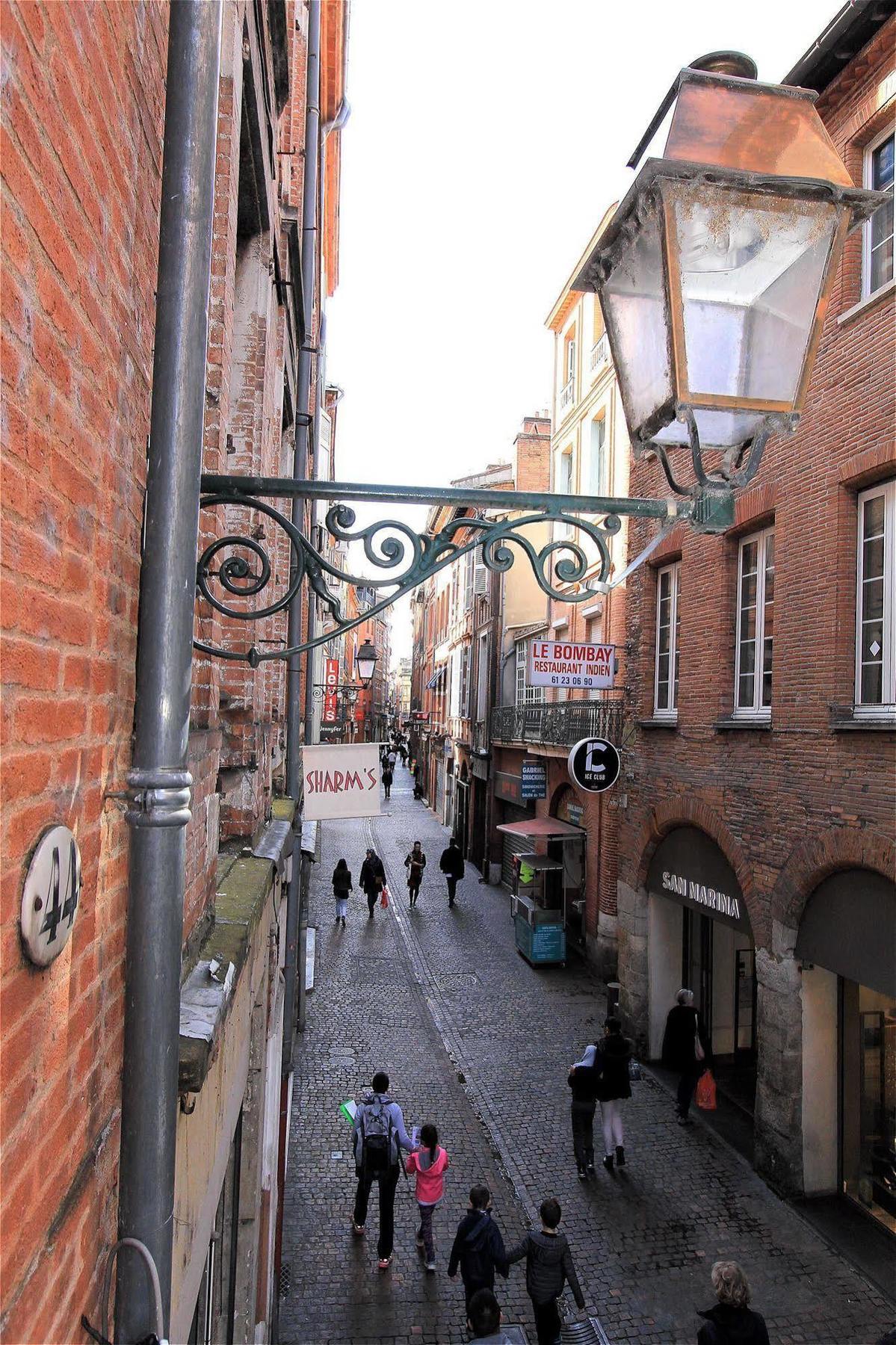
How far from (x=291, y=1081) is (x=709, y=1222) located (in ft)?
16.2

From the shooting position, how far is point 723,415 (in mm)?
2732

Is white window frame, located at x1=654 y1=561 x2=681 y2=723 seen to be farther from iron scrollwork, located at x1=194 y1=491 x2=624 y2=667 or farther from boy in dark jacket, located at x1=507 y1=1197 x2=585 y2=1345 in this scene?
iron scrollwork, located at x1=194 y1=491 x2=624 y2=667

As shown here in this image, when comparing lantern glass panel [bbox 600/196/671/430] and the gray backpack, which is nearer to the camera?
lantern glass panel [bbox 600/196/671/430]

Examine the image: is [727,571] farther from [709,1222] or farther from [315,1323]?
[315,1323]

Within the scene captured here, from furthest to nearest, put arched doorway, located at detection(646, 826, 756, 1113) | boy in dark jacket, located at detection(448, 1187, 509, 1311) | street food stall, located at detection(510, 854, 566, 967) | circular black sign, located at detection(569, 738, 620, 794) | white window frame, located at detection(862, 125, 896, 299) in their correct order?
street food stall, located at detection(510, 854, 566, 967) < circular black sign, located at detection(569, 738, 620, 794) < arched doorway, located at detection(646, 826, 756, 1113) < white window frame, located at detection(862, 125, 896, 299) < boy in dark jacket, located at detection(448, 1187, 509, 1311)

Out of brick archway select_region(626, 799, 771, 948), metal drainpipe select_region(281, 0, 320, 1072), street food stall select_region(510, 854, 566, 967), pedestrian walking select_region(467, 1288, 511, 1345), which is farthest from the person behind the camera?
street food stall select_region(510, 854, 566, 967)

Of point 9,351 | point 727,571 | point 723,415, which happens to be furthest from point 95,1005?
point 727,571

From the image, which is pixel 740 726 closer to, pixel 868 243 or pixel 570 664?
pixel 570 664

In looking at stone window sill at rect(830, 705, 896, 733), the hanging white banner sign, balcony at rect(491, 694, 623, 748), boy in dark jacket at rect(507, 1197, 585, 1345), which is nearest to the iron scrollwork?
boy in dark jacket at rect(507, 1197, 585, 1345)

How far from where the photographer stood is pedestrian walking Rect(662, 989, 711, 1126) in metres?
9.85

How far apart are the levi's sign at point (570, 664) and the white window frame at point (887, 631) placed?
203 inches

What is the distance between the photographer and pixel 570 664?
44.0 ft

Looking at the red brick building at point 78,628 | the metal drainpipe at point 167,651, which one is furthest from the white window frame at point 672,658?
the metal drainpipe at point 167,651

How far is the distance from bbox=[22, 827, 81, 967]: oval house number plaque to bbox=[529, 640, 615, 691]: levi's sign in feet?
39.0
